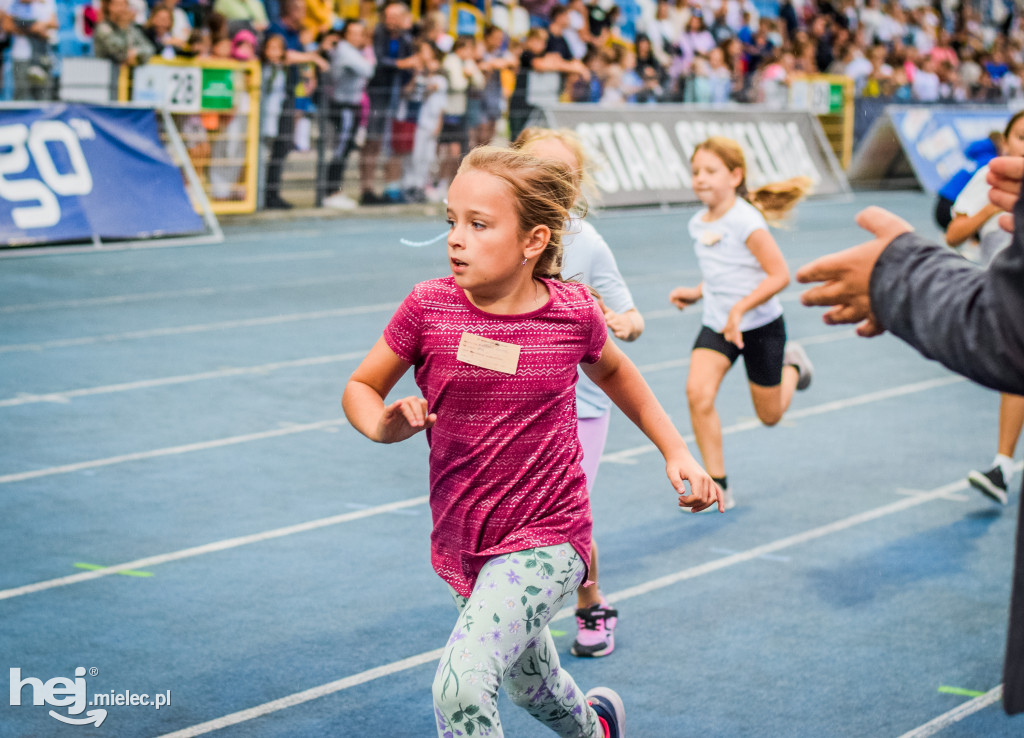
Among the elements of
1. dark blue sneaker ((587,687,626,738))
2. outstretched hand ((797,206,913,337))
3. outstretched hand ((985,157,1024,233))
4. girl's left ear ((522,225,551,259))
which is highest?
outstretched hand ((985,157,1024,233))

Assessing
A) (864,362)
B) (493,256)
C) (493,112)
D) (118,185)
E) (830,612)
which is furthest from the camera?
(493,112)

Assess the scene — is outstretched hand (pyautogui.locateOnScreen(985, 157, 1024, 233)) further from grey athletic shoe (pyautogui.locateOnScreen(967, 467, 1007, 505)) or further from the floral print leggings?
grey athletic shoe (pyautogui.locateOnScreen(967, 467, 1007, 505))

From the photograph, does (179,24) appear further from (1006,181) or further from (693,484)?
(1006,181)

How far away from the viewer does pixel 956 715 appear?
13.7 feet

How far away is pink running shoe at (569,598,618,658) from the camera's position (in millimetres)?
4648

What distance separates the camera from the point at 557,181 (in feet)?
10.9

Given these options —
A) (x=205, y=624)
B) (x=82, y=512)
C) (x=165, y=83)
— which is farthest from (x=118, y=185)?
(x=205, y=624)

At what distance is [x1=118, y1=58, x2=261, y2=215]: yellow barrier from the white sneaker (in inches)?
55.7

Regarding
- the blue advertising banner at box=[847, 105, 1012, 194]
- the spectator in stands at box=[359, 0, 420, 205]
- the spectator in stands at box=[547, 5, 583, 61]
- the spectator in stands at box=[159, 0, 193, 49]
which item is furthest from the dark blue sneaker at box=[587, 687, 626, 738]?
the blue advertising banner at box=[847, 105, 1012, 194]

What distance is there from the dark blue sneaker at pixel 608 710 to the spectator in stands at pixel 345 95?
14580 mm

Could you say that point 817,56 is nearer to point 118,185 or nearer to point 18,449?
point 118,185

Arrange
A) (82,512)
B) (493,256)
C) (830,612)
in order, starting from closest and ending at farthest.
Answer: (493,256) < (830,612) < (82,512)

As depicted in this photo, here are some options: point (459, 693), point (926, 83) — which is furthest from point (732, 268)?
point (926, 83)

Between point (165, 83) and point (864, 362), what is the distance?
29.9ft
